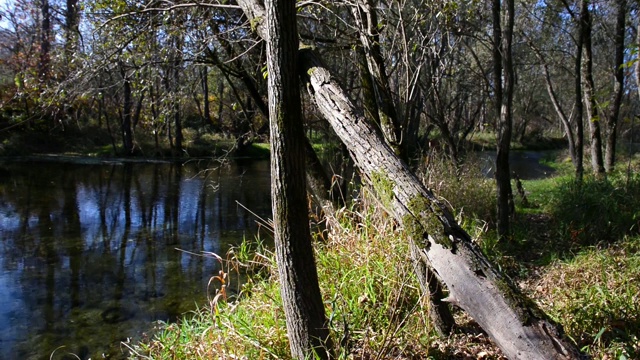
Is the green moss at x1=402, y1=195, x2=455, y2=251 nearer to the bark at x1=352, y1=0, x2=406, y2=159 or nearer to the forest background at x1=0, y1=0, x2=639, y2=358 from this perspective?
the forest background at x1=0, y1=0, x2=639, y2=358

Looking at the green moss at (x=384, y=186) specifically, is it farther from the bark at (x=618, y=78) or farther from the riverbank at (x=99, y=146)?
the riverbank at (x=99, y=146)

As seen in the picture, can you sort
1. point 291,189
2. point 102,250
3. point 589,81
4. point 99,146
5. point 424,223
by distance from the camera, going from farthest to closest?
point 99,146
point 589,81
point 102,250
point 291,189
point 424,223

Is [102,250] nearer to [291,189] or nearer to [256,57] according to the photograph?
[256,57]

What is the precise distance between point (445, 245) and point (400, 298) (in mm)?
2160

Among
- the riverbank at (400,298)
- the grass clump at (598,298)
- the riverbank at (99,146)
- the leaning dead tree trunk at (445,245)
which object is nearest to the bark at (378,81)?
the riverbank at (400,298)

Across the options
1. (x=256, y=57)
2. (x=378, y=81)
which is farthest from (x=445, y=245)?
(x=256, y=57)

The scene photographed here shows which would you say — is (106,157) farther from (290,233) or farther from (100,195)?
(290,233)

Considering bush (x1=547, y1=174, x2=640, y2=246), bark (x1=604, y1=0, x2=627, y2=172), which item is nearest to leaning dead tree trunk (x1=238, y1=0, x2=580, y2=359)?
bush (x1=547, y1=174, x2=640, y2=246)

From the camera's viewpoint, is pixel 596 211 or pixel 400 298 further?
pixel 596 211

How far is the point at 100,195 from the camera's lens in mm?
16531

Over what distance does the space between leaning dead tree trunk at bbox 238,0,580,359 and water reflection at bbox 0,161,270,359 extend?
16.4ft

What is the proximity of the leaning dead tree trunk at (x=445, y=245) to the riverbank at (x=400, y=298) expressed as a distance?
2.45 ft

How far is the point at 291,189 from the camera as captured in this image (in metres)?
2.94

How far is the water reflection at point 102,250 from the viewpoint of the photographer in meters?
7.08
